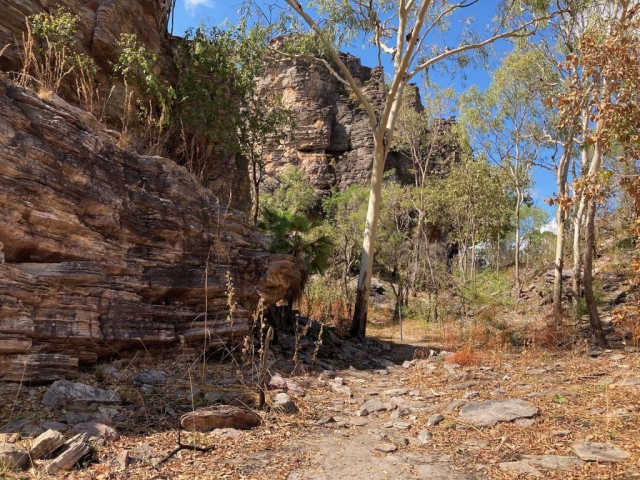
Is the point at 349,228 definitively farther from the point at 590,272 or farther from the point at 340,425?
the point at 340,425

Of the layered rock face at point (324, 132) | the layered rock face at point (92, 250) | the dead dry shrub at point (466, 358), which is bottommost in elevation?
the dead dry shrub at point (466, 358)

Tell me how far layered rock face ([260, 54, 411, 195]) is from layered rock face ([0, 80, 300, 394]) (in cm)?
2758

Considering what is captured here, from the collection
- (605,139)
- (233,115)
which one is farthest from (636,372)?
(233,115)

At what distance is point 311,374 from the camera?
22.9ft

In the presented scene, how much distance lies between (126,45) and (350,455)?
8568mm

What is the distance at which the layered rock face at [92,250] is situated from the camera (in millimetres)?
4723

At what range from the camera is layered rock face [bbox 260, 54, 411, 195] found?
34562mm

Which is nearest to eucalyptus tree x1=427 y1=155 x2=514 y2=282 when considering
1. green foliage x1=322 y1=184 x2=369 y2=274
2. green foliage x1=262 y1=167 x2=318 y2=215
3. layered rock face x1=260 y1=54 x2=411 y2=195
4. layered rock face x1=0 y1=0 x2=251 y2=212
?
green foliage x1=322 y1=184 x2=369 y2=274

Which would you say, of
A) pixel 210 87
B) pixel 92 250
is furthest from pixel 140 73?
pixel 92 250

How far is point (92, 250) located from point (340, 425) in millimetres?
3325

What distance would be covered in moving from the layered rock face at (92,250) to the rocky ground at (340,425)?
409 mm

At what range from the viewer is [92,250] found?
550 cm

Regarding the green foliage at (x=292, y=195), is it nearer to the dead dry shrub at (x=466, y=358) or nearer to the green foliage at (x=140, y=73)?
the green foliage at (x=140, y=73)

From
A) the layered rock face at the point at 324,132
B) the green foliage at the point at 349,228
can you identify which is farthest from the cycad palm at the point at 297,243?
the layered rock face at the point at 324,132
